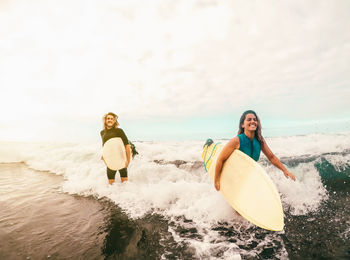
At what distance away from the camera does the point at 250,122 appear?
295cm

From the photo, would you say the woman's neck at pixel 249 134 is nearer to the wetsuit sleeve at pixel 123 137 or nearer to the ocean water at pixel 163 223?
the ocean water at pixel 163 223

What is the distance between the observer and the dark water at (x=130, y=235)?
228 cm

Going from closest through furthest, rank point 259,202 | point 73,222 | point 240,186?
point 259,202 → point 240,186 → point 73,222

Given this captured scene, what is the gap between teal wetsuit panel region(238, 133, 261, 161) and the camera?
3.03 meters

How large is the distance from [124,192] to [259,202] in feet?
11.0

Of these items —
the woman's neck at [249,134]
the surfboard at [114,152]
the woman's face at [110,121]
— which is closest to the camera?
the woman's neck at [249,134]

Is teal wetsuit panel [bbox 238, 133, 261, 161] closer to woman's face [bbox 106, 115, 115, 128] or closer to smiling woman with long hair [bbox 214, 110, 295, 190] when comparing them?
smiling woman with long hair [bbox 214, 110, 295, 190]

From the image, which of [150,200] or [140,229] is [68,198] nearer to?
[150,200]

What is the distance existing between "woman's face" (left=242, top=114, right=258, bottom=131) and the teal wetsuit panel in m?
0.17

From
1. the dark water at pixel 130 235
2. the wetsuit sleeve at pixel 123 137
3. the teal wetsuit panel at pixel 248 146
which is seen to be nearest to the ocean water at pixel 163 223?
the dark water at pixel 130 235

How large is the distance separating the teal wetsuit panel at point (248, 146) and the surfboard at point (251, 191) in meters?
0.15

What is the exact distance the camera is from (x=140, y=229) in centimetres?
291

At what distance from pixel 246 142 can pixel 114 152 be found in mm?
3294

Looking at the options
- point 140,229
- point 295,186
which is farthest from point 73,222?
point 295,186
